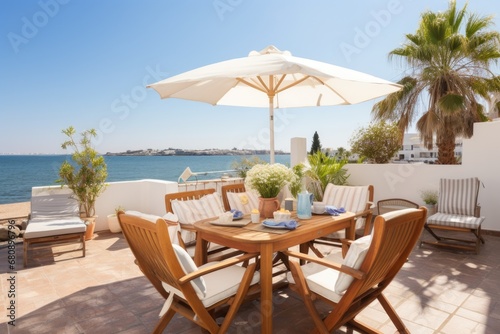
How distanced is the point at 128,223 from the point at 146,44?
39.6 feet

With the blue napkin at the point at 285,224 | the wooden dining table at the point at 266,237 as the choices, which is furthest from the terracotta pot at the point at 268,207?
the blue napkin at the point at 285,224

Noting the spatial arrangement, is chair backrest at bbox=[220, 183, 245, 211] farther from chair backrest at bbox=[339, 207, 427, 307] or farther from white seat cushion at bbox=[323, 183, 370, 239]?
chair backrest at bbox=[339, 207, 427, 307]

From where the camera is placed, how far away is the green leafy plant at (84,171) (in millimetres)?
5449

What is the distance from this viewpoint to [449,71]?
678cm

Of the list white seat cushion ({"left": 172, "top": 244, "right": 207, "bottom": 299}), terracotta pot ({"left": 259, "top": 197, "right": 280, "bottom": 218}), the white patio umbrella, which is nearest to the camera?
white seat cushion ({"left": 172, "top": 244, "right": 207, "bottom": 299})

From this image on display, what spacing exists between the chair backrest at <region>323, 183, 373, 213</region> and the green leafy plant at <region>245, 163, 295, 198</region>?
128cm

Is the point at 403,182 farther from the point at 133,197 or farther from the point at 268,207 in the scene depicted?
the point at 133,197

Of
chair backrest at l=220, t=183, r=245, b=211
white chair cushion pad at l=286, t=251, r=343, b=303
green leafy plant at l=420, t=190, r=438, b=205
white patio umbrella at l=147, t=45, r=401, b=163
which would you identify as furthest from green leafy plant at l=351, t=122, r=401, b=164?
white chair cushion pad at l=286, t=251, r=343, b=303

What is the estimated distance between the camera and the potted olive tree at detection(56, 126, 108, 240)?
5.45m

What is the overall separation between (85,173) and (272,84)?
3.77 meters

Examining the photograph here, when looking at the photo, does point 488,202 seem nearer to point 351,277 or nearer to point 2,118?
point 351,277

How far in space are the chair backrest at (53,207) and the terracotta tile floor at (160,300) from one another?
0.86 meters

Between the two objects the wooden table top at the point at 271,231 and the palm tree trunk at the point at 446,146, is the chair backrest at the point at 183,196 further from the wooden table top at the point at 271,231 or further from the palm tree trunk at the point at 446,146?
the palm tree trunk at the point at 446,146

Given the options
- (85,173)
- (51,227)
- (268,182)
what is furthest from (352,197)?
(85,173)
